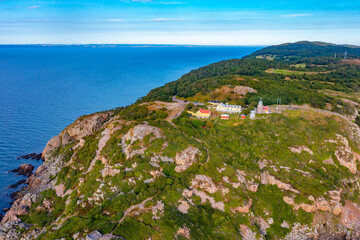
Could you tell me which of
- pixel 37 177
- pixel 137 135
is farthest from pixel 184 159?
pixel 37 177

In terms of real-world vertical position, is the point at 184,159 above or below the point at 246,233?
above

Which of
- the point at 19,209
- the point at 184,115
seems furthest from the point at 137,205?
the point at 184,115

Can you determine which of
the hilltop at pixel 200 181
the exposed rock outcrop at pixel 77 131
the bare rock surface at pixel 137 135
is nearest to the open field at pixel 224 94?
the hilltop at pixel 200 181

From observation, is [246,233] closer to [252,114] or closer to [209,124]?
[209,124]

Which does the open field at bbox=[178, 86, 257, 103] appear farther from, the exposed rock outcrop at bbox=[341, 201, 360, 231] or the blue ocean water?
the blue ocean water

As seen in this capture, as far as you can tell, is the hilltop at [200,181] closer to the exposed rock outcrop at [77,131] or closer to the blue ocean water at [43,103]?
the exposed rock outcrop at [77,131]
